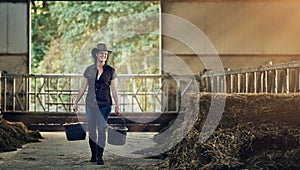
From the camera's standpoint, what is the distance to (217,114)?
20.5 ft

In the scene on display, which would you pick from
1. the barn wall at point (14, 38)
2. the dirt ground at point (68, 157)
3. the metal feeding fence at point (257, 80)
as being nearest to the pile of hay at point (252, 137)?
the dirt ground at point (68, 157)

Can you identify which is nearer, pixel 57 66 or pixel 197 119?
pixel 197 119

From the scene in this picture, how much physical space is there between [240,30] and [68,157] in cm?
723

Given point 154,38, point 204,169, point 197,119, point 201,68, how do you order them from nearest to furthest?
point 204,169
point 197,119
point 201,68
point 154,38

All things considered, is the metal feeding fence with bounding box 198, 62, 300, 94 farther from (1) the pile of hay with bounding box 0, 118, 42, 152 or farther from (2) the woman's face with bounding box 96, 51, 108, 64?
(1) the pile of hay with bounding box 0, 118, 42, 152

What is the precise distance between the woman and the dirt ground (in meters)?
0.31

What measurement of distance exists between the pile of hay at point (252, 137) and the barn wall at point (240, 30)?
7441 mm

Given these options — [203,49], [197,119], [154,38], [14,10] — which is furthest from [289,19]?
[154,38]

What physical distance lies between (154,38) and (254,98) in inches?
741

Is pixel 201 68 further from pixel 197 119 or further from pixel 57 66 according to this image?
pixel 57 66

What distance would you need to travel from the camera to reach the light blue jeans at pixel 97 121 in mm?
7234

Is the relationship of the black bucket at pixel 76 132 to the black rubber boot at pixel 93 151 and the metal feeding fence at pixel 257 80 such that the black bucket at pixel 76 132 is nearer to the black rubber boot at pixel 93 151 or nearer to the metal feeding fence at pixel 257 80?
the metal feeding fence at pixel 257 80

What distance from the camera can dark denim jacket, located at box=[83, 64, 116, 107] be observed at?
7.25 m

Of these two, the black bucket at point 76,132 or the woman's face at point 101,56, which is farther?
the black bucket at point 76,132
